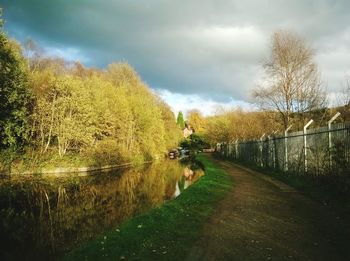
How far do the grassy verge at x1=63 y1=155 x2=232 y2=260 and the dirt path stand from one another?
0.30 meters

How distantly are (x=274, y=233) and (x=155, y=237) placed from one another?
7.91ft

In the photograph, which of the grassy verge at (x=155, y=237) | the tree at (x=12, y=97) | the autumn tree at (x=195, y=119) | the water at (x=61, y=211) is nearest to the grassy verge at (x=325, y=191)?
the grassy verge at (x=155, y=237)

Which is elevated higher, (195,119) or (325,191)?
(195,119)

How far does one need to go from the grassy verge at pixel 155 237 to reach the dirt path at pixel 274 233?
0.99 feet

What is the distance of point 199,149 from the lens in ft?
301

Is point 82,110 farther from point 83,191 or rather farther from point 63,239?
point 63,239

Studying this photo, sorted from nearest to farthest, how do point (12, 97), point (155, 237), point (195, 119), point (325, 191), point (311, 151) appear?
Result: point (155, 237)
point (325, 191)
point (311, 151)
point (12, 97)
point (195, 119)

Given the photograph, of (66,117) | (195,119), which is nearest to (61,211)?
(66,117)

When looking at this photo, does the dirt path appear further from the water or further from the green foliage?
the green foliage

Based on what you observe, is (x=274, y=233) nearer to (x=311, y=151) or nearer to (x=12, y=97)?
(x=311, y=151)

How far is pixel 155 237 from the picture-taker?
7367mm

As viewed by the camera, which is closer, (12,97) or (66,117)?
(12,97)

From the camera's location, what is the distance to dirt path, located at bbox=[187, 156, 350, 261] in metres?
5.90

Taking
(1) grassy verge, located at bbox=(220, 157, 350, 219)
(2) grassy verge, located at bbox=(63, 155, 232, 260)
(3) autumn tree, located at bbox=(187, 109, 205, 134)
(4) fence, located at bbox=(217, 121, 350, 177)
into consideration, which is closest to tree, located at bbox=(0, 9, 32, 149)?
(4) fence, located at bbox=(217, 121, 350, 177)
